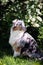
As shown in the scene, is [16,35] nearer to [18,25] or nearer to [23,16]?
[18,25]

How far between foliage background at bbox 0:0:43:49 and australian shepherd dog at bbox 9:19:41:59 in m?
0.35

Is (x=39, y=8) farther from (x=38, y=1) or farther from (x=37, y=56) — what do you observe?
(x=37, y=56)

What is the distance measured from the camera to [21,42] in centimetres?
678

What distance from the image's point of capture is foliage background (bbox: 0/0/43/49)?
22.8 feet

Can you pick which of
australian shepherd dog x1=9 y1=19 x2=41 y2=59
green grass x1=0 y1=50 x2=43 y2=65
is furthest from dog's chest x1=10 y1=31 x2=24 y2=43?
green grass x1=0 y1=50 x2=43 y2=65

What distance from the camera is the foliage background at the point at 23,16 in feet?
22.8

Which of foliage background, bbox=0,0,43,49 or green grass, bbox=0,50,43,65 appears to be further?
foliage background, bbox=0,0,43,49

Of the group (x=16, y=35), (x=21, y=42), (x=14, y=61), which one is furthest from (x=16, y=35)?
(x=14, y=61)

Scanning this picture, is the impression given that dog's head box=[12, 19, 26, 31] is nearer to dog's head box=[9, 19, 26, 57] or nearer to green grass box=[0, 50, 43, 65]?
dog's head box=[9, 19, 26, 57]

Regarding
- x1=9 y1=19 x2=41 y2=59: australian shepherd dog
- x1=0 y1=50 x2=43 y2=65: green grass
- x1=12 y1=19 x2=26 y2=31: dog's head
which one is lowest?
x1=0 y1=50 x2=43 y2=65: green grass

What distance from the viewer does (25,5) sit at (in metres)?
7.16

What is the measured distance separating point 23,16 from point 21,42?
73 cm

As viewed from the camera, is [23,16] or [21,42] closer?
[21,42]

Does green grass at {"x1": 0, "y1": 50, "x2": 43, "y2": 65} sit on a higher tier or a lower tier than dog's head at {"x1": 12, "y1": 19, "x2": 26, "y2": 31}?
lower
